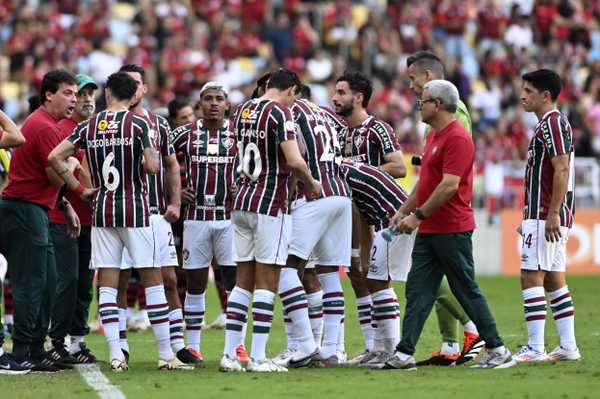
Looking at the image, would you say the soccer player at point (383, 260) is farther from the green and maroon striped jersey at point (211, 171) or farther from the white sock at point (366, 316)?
the green and maroon striped jersey at point (211, 171)

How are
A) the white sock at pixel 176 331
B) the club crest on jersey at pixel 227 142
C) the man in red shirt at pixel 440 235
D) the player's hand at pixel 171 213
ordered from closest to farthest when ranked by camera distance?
the man in red shirt at pixel 440 235 → the player's hand at pixel 171 213 → the white sock at pixel 176 331 → the club crest on jersey at pixel 227 142

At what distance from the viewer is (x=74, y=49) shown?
29172mm

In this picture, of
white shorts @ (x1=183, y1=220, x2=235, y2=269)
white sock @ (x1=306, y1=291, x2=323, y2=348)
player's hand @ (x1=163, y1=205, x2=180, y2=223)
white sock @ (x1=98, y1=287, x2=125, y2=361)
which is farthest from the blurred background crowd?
white sock @ (x1=98, y1=287, x2=125, y2=361)

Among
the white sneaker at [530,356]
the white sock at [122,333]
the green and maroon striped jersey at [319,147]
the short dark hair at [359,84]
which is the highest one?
the short dark hair at [359,84]

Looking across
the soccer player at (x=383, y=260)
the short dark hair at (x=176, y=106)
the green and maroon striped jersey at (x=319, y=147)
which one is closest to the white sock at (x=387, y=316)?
the soccer player at (x=383, y=260)

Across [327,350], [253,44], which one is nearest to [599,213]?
[253,44]

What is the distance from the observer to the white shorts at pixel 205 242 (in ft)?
42.1

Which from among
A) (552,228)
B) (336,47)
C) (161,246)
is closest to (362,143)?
(552,228)

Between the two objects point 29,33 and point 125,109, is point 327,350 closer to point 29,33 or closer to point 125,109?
point 125,109

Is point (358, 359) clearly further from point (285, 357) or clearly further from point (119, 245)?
point (119, 245)

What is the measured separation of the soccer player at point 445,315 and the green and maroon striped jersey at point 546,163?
735 millimetres

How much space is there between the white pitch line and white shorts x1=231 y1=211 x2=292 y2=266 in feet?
4.99

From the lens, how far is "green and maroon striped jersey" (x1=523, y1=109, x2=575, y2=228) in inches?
455

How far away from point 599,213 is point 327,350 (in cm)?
1312
